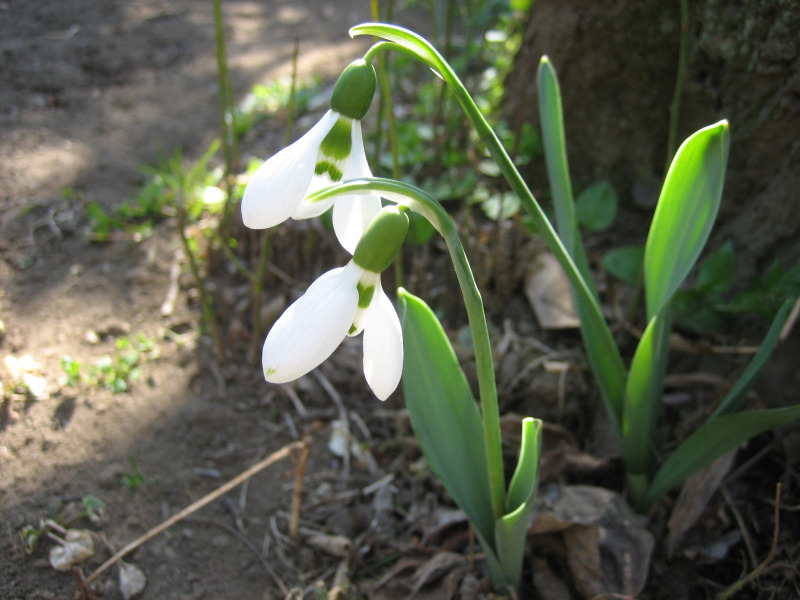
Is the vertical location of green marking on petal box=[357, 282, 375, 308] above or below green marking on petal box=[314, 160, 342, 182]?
below

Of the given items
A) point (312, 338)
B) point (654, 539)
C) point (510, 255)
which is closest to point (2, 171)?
point (510, 255)

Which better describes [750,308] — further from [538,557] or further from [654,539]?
[538,557]

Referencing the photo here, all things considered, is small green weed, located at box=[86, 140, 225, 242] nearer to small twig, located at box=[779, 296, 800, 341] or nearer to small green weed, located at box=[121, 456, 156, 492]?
small green weed, located at box=[121, 456, 156, 492]

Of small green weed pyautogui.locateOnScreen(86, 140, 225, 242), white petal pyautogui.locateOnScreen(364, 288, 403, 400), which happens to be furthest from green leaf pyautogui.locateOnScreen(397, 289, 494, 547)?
small green weed pyautogui.locateOnScreen(86, 140, 225, 242)

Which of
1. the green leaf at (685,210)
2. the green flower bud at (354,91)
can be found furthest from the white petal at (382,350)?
the green leaf at (685,210)

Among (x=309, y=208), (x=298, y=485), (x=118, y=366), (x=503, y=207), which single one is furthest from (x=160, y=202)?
(x=309, y=208)
